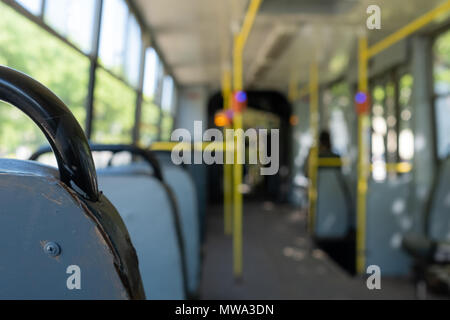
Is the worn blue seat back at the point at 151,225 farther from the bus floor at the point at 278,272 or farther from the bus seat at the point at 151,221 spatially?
the bus floor at the point at 278,272

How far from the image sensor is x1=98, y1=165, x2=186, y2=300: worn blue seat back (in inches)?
34.6

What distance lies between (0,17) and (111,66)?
54.3 inches

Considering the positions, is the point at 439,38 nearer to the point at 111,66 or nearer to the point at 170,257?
the point at 111,66

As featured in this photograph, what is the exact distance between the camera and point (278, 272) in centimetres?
335

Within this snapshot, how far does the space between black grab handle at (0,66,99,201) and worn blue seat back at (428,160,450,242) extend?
10.3 feet

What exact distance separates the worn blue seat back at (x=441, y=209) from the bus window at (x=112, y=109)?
2.51 metres

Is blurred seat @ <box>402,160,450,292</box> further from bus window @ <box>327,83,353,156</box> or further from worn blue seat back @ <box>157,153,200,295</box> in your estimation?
bus window @ <box>327,83,353,156</box>

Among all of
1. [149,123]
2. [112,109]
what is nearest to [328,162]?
[149,123]

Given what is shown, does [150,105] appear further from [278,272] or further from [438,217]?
[438,217]

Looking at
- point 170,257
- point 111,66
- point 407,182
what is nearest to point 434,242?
point 407,182

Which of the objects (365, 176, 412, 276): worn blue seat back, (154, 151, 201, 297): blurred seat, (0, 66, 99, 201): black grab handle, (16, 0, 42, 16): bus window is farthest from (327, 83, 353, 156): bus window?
(0, 66, 99, 201): black grab handle

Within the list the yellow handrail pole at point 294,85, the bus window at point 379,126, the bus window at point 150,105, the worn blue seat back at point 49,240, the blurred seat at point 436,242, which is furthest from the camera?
the yellow handrail pole at point 294,85

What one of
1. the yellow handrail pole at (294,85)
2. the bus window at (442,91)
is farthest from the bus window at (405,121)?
the yellow handrail pole at (294,85)

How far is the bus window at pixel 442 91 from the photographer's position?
338 centimetres
